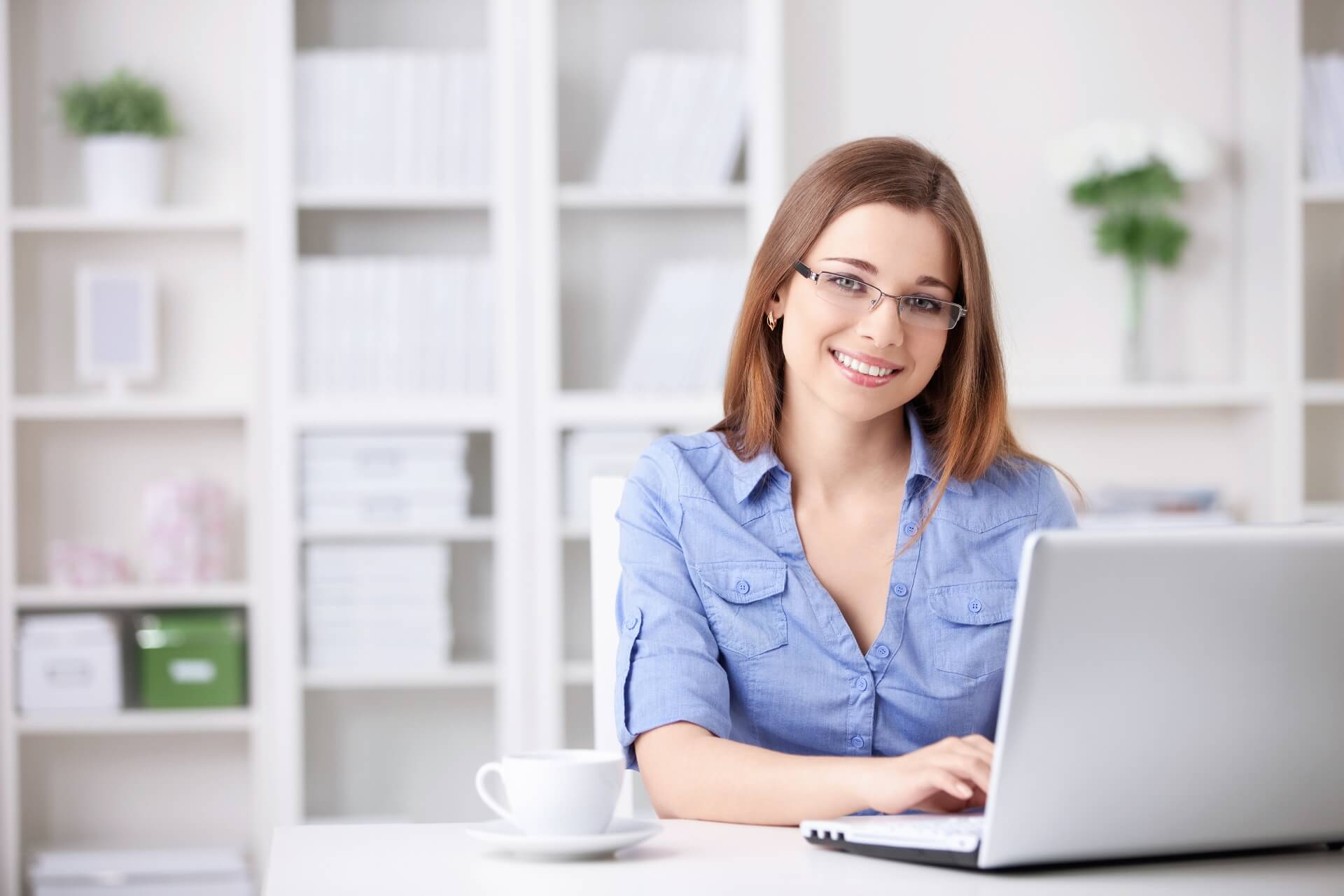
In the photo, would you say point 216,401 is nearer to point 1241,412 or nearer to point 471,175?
point 471,175

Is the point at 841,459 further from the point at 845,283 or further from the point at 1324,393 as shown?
the point at 1324,393

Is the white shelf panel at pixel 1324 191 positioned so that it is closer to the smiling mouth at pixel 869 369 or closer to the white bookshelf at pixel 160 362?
the smiling mouth at pixel 869 369

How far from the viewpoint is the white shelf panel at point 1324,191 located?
2.96 metres

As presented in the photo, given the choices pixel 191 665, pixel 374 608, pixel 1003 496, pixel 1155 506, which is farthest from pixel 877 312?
pixel 191 665

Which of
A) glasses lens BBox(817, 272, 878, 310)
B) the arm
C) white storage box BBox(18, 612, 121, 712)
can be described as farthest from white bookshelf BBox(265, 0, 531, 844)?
the arm

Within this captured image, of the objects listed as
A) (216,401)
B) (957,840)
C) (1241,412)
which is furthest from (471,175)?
(957,840)

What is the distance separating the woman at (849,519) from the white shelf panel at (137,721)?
161cm

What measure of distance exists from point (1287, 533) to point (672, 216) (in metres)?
2.14

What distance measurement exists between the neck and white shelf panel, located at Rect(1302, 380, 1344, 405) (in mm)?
1787

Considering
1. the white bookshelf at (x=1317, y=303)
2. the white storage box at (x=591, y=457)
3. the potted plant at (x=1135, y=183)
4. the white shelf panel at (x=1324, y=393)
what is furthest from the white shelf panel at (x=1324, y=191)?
the white storage box at (x=591, y=457)

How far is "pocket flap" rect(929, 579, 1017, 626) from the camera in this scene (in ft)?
4.57

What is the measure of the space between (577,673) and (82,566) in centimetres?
102

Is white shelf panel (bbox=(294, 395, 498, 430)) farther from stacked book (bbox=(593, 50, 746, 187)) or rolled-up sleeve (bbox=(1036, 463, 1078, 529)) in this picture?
rolled-up sleeve (bbox=(1036, 463, 1078, 529))

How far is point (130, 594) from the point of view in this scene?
2.80 m
